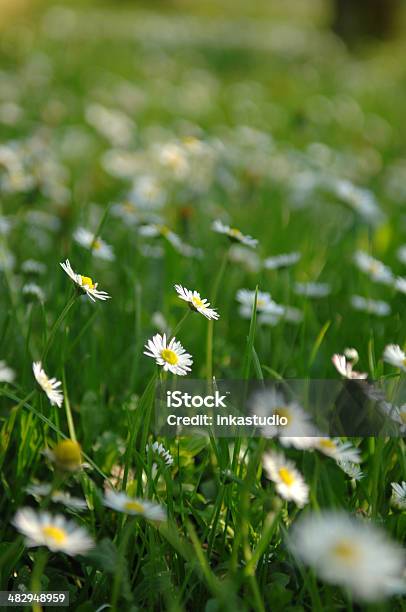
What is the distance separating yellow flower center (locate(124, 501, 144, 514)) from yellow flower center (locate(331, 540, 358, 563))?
0.75 ft

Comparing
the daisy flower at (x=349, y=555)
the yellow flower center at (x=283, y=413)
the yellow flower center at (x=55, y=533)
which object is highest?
the daisy flower at (x=349, y=555)

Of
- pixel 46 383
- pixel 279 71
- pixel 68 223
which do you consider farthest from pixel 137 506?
pixel 279 71

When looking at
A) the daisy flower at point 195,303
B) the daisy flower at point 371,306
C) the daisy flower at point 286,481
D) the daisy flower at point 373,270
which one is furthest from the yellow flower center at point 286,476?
the daisy flower at point 373,270

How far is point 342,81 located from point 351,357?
165 inches

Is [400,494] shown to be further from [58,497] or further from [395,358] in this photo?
[58,497]

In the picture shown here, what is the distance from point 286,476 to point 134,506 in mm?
154

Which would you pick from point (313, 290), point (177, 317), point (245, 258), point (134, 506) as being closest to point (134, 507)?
point (134, 506)

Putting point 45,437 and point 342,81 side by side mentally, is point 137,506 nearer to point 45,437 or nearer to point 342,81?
point 45,437

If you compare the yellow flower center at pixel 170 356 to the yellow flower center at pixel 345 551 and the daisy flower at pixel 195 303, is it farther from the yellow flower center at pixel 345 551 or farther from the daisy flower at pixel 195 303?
the yellow flower center at pixel 345 551

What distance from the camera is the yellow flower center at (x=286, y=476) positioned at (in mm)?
691

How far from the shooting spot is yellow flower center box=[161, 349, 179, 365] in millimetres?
831

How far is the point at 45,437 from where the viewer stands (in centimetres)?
87

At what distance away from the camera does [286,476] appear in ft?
2.29

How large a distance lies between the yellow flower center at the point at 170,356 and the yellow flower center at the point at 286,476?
20cm
